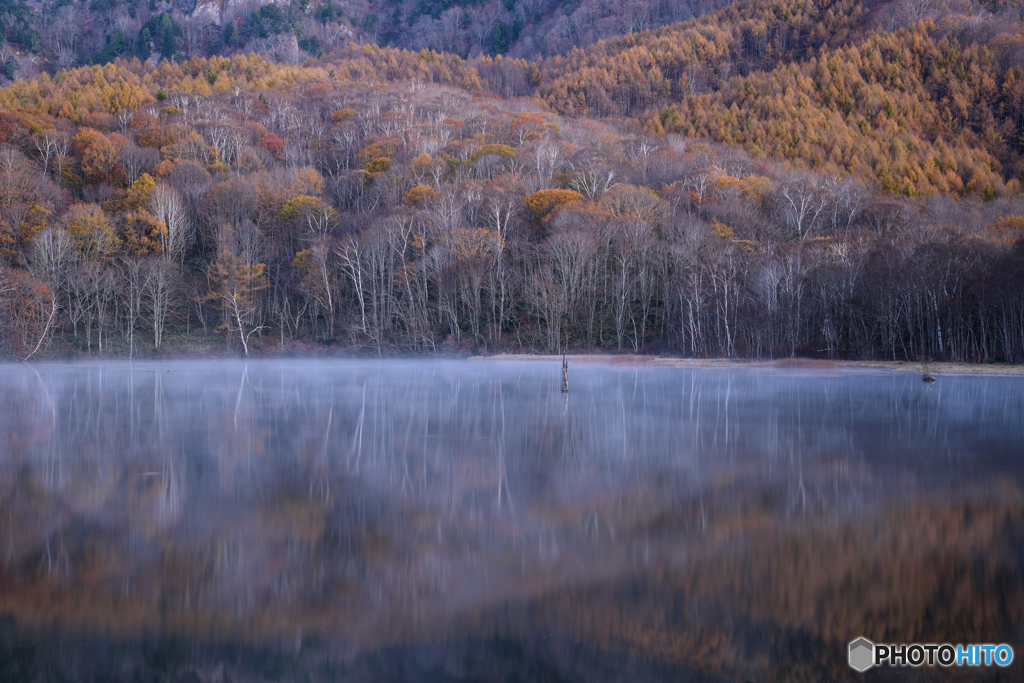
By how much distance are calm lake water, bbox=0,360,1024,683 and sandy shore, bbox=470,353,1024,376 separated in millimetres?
24591

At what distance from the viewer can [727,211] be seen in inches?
2608

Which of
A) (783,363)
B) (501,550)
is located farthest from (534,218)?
(501,550)

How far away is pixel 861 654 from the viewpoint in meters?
6.21

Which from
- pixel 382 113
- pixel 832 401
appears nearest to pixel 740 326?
pixel 832 401

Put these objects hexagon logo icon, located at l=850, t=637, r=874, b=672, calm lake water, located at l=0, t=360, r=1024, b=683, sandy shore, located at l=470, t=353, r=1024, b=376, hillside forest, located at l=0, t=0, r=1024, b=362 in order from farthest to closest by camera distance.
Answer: hillside forest, located at l=0, t=0, r=1024, b=362, sandy shore, located at l=470, t=353, r=1024, b=376, calm lake water, located at l=0, t=360, r=1024, b=683, hexagon logo icon, located at l=850, t=637, r=874, b=672

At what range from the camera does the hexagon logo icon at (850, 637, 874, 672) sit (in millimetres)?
6031

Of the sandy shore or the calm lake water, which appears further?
the sandy shore

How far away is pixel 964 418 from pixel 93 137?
87.4 meters

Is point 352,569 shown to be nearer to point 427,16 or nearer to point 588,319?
point 588,319

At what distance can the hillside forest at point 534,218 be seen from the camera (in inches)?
2087

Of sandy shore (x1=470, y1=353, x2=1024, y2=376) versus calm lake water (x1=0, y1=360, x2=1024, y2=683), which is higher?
calm lake water (x1=0, y1=360, x2=1024, y2=683)

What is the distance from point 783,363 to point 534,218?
28514 millimetres
